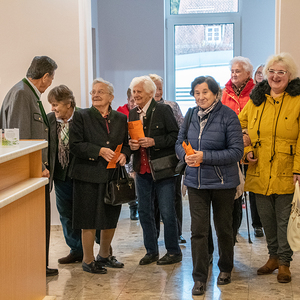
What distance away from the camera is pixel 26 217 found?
2186mm

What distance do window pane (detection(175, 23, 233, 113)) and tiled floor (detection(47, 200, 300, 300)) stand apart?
365cm

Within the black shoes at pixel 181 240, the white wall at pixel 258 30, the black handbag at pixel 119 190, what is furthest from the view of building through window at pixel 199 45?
the black handbag at pixel 119 190

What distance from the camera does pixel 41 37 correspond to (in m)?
4.43

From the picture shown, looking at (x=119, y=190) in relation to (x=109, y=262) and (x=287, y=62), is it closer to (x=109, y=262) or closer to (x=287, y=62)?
(x=109, y=262)

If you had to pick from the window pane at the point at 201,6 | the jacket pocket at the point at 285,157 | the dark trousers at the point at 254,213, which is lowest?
the dark trousers at the point at 254,213

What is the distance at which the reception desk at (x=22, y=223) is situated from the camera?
194 centimetres

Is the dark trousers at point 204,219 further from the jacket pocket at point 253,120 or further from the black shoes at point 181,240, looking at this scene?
the black shoes at point 181,240

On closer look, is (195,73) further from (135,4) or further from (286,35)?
(286,35)

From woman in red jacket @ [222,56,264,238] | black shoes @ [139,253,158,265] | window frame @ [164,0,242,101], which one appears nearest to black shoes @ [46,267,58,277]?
black shoes @ [139,253,158,265]

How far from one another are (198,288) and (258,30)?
4.96 metres

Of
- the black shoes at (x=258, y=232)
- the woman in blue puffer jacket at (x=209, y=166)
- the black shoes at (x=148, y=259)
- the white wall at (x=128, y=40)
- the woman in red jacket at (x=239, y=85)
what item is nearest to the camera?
the woman in blue puffer jacket at (x=209, y=166)

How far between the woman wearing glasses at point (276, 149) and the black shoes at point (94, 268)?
123cm

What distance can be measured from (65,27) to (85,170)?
189 centimetres

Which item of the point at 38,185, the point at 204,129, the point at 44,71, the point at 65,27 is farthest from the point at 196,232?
the point at 65,27
